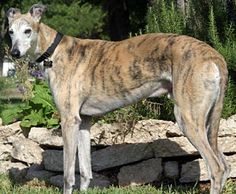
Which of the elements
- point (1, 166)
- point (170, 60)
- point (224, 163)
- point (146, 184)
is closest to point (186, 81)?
point (170, 60)

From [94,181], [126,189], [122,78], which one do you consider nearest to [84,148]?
[126,189]

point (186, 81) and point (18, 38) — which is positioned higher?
point (18, 38)

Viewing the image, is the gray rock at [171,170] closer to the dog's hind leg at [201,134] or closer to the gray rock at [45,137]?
the gray rock at [45,137]

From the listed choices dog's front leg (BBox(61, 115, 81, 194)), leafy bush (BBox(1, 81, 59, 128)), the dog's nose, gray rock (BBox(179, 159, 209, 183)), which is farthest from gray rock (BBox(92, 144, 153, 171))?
the dog's nose

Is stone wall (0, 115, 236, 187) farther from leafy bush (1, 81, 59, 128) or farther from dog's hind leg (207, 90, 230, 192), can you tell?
dog's hind leg (207, 90, 230, 192)

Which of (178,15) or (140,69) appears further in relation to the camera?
(178,15)

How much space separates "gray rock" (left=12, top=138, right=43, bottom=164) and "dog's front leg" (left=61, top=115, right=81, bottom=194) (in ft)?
4.86

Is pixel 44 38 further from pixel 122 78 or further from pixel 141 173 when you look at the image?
pixel 141 173

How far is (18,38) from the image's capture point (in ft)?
20.4

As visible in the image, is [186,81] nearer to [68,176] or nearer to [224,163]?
[224,163]

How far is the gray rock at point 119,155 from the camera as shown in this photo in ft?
23.4

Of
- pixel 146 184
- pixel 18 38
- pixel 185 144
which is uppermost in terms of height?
pixel 18 38

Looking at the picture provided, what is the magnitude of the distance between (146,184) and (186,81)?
82.9 inches

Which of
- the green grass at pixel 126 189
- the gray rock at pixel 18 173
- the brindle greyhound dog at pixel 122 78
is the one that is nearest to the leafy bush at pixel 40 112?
the gray rock at pixel 18 173
